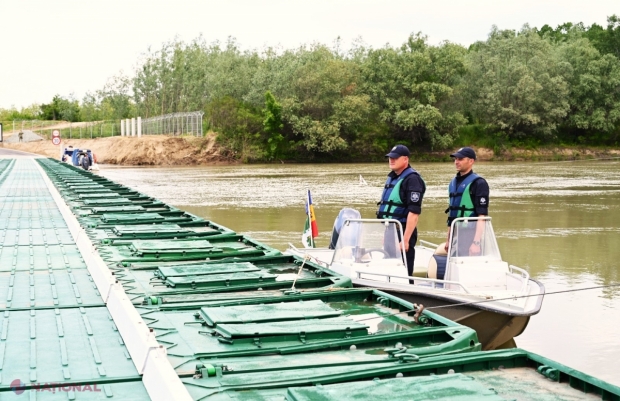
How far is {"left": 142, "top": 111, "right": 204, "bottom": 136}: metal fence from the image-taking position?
71.4 m

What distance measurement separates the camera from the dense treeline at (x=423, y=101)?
216 feet

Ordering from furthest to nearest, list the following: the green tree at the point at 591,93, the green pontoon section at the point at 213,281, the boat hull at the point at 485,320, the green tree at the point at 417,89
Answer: the green tree at the point at 591,93 < the green tree at the point at 417,89 < the boat hull at the point at 485,320 < the green pontoon section at the point at 213,281

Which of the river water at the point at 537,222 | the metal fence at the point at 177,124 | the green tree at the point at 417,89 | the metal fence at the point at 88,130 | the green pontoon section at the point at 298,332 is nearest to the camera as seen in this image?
the green pontoon section at the point at 298,332

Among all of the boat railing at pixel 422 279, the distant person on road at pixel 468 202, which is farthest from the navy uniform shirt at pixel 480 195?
the boat railing at pixel 422 279

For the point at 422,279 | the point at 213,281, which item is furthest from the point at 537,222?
the point at 213,281

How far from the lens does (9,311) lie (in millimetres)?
6504

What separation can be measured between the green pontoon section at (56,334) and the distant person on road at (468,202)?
4.06 meters

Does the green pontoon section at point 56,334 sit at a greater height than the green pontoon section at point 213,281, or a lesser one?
lesser

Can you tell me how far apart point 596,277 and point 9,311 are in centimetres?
1058

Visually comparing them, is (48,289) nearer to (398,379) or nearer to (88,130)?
(398,379)

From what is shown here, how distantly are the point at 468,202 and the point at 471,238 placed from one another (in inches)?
16.6

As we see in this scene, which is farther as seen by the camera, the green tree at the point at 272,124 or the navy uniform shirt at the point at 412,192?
the green tree at the point at 272,124

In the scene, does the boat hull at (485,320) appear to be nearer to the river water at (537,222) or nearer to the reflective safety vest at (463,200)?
the river water at (537,222)

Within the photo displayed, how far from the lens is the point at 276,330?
5.50m
